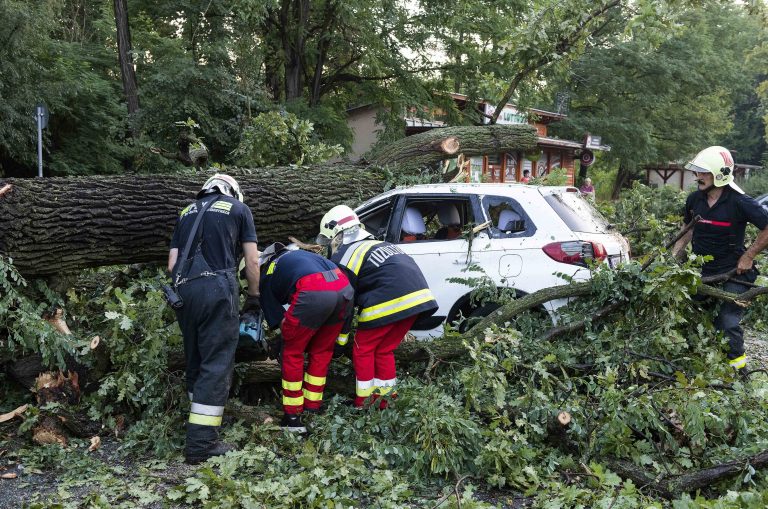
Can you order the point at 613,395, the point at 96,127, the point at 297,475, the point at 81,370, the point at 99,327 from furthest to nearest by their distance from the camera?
the point at 96,127 → the point at 99,327 → the point at 81,370 → the point at 613,395 → the point at 297,475

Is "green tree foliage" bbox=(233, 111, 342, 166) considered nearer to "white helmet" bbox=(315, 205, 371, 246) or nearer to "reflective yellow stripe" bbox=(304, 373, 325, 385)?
"white helmet" bbox=(315, 205, 371, 246)

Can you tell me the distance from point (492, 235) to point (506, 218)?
0.20 m

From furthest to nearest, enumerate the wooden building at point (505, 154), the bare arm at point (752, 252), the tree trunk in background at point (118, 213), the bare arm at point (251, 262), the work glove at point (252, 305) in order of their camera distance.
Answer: the wooden building at point (505, 154) < the tree trunk in background at point (118, 213) < the bare arm at point (752, 252) < the work glove at point (252, 305) < the bare arm at point (251, 262)

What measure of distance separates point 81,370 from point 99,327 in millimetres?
782

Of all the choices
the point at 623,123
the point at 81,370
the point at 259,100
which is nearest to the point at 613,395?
the point at 81,370

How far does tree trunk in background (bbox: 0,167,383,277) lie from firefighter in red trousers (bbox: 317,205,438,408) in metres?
1.84

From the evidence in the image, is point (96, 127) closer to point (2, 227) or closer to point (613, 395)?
point (2, 227)

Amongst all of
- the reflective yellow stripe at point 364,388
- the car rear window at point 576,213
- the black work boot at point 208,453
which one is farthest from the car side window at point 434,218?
the black work boot at point 208,453

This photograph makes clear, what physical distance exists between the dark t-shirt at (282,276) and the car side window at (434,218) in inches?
57.8

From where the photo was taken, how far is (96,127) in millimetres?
16766

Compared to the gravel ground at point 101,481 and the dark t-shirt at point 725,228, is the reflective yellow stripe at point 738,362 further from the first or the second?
the gravel ground at point 101,481

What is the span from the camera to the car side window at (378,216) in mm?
6016

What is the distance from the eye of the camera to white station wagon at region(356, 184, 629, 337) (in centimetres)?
542

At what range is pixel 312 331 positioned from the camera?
14.4 feet
